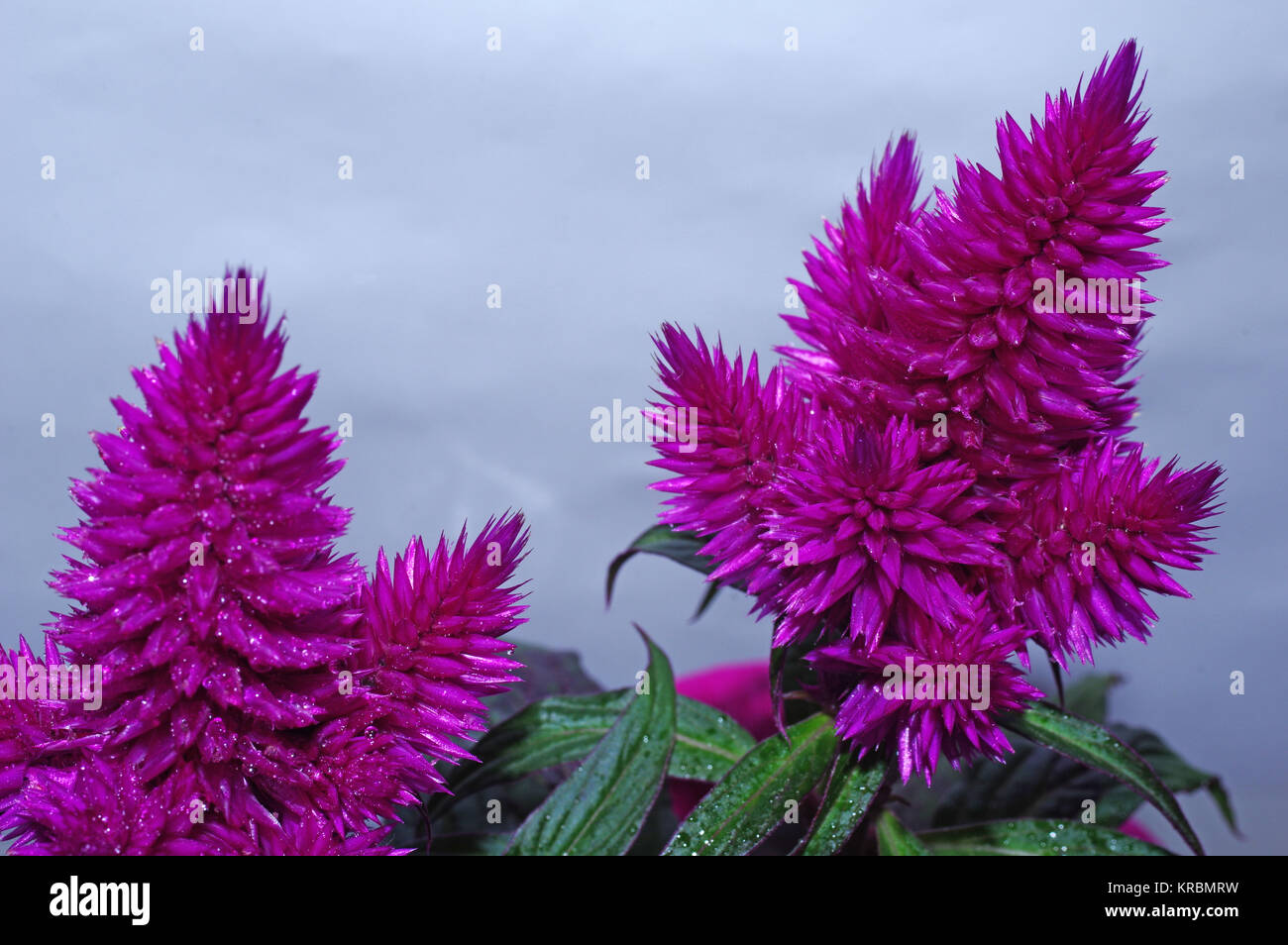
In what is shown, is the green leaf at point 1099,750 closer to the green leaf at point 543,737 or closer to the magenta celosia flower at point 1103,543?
the magenta celosia flower at point 1103,543

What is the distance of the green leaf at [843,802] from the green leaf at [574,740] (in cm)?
13

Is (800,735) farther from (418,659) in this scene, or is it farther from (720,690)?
(720,690)

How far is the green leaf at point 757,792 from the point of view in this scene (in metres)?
0.62

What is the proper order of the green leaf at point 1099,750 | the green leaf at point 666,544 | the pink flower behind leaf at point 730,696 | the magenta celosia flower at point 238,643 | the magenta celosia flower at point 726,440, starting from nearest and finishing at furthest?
1. the magenta celosia flower at point 238,643
2. the magenta celosia flower at point 726,440
3. the green leaf at point 1099,750
4. the green leaf at point 666,544
5. the pink flower behind leaf at point 730,696

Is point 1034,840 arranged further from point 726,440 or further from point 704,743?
point 726,440

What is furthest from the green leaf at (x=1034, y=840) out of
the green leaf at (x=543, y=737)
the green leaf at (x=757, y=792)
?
the green leaf at (x=543, y=737)

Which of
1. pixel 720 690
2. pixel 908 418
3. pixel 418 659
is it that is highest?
pixel 908 418

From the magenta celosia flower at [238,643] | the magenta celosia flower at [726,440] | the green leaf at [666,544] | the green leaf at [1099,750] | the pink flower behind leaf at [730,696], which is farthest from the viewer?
the pink flower behind leaf at [730,696]

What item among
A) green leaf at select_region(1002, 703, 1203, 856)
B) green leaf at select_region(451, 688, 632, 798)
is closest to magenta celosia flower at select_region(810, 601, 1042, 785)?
green leaf at select_region(1002, 703, 1203, 856)

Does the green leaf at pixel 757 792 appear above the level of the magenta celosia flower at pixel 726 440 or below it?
below

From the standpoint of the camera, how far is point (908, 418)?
549mm
